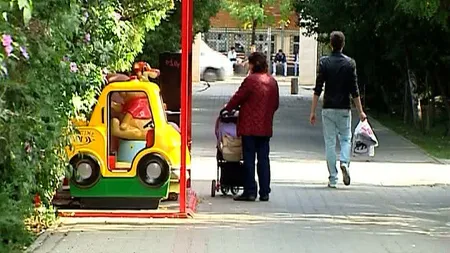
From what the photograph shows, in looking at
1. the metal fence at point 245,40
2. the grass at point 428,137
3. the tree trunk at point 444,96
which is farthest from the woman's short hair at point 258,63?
the metal fence at point 245,40

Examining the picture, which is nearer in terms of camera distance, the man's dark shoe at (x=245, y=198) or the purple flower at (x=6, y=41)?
the purple flower at (x=6, y=41)

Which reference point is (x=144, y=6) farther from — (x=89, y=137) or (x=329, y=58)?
(x=89, y=137)

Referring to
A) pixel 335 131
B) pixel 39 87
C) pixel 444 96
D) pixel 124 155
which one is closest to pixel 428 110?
pixel 444 96

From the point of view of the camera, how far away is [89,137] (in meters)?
10.9

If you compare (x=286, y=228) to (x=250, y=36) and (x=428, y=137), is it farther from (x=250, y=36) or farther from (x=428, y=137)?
(x=250, y=36)

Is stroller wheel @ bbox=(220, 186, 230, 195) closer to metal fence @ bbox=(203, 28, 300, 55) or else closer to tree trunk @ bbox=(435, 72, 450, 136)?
tree trunk @ bbox=(435, 72, 450, 136)

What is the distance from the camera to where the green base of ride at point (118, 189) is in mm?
10891

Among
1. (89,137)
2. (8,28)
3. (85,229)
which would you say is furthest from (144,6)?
(8,28)

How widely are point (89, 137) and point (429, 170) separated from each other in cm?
666

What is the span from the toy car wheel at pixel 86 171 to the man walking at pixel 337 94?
11.1 feet

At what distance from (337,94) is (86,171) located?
3588mm

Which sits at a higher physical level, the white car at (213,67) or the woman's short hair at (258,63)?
the woman's short hair at (258,63)

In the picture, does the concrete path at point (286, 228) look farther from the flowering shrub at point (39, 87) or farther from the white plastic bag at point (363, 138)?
the white plastic bag at point (363, 138)

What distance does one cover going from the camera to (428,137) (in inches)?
888
